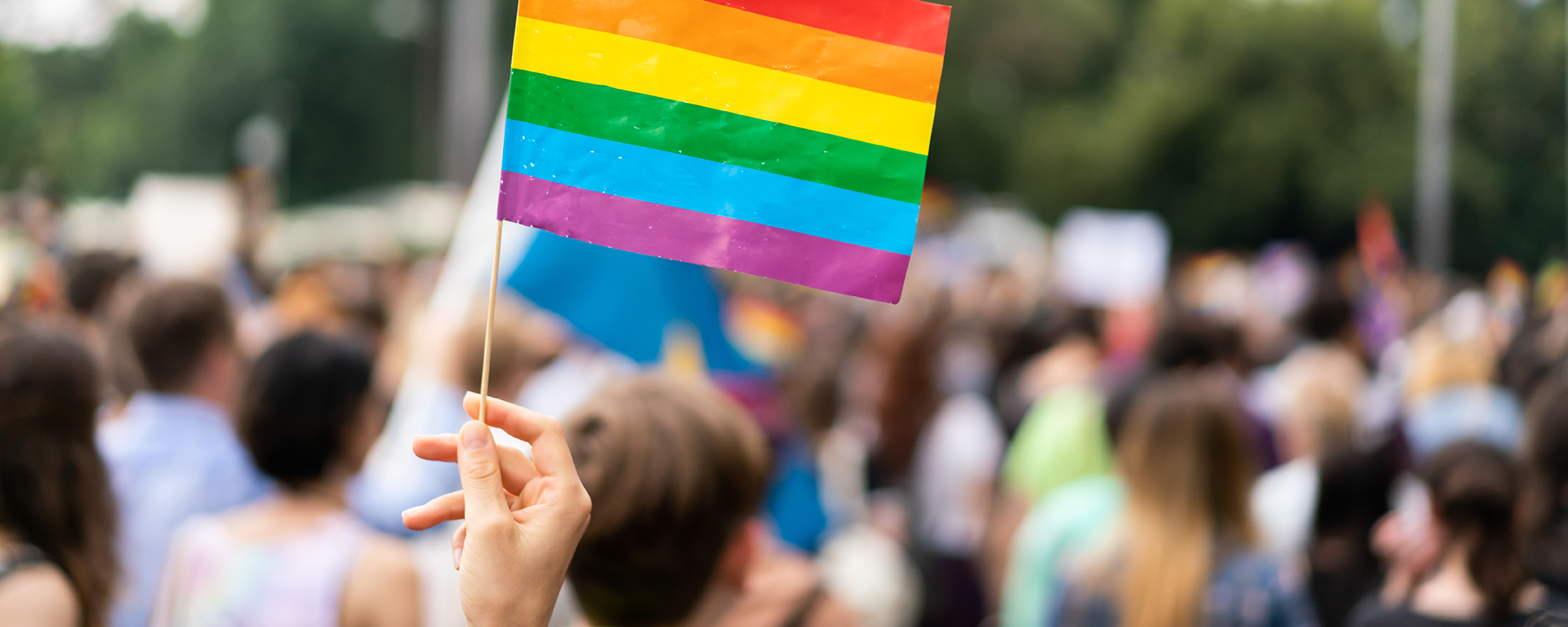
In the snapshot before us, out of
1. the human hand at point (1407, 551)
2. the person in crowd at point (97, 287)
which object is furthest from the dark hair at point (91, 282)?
the human hand at point (1407, 551)

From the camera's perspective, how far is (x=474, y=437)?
4.50ft

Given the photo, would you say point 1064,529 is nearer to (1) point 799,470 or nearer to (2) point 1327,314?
(1) point 799,470

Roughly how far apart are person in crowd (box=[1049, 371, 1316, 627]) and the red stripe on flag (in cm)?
184

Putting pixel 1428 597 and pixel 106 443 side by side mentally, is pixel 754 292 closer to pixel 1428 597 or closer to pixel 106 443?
pixel 106 443

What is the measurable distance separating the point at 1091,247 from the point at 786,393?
108 inches

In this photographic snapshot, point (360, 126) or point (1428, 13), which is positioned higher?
point (1428, 13)

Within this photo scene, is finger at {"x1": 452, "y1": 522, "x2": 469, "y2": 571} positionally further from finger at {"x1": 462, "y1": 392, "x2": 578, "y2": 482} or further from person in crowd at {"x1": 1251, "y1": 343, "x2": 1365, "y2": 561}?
person in crowd at {"x1": 1251, "y1": 343, "x2": 1365, "y2": 561}

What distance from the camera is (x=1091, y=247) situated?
318 inches

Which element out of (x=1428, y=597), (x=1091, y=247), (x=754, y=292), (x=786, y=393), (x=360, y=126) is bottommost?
(x=360, y=126)

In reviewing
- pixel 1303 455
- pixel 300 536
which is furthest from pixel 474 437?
pixel 1303 455

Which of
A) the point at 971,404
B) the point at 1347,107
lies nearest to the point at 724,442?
the point at 971,404

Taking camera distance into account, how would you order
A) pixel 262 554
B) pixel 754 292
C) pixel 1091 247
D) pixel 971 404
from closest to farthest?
pixel 262 554 → pixel 971 404 → pixel 1091 247 → pixel 754 292

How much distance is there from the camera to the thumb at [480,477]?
4.45 feet

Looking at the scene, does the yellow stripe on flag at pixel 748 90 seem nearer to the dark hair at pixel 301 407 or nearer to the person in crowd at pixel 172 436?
the dark hair at pixel 301 407
